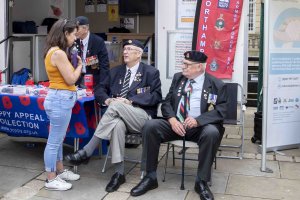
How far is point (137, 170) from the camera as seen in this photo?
15.4 feet

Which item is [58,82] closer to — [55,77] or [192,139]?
[55,77]

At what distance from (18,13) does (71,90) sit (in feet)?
14.6

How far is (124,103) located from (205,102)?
2.49 ft

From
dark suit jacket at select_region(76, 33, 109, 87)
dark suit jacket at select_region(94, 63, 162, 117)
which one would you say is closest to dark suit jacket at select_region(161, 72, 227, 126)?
dark suit jacket at select_region(94, 63, 162, 117)

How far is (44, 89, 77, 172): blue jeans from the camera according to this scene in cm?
396

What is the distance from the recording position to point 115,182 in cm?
417

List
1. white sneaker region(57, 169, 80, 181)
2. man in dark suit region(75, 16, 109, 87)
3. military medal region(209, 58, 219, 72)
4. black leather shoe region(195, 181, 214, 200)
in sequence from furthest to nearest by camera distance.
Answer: military medal region(209, 58, 219, 72) < man in dark suit region(75, 16, 109, 87) < white sneaker region(57, 169, 80, 181) < black leather shoe region(195, 181, 214, 200)

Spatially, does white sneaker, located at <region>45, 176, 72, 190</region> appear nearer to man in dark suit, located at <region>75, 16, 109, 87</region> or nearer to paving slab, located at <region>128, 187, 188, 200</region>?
paving slab, located at <region>128, 187, 188, 200</region>

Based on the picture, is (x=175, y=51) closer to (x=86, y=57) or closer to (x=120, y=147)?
(x=86, y=57)

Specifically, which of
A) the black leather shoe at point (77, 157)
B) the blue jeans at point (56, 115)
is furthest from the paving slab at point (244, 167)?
the blue jeans at point (56, 115)

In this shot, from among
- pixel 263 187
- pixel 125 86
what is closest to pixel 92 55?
pixel 125 86

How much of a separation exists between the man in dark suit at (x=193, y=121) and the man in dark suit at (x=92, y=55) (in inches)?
37.8

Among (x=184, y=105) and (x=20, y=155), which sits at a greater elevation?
(x=184, y=105)

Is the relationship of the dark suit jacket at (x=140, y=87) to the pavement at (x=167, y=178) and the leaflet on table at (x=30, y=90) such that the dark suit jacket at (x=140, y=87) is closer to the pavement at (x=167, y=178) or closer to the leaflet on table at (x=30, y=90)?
the leaflet on table at (x=30, y=90)
